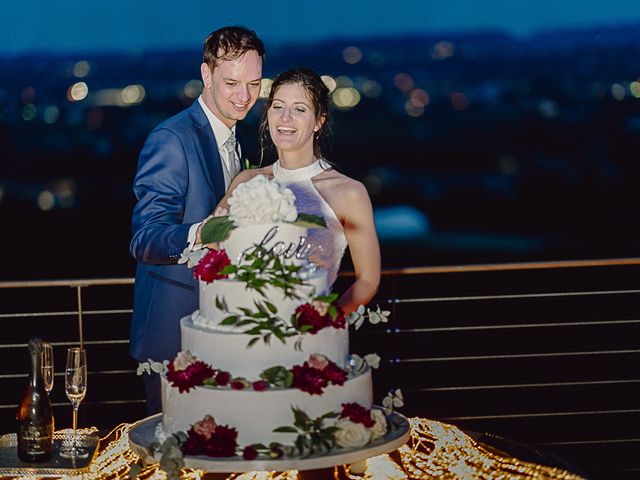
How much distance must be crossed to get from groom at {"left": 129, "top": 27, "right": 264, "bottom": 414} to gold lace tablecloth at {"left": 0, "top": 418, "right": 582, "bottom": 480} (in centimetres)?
46

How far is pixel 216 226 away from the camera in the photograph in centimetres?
276

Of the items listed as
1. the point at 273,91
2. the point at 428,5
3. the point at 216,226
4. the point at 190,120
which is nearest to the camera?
the point at 216,226

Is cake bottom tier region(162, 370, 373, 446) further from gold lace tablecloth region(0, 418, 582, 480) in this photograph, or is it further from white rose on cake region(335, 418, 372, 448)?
gold lace tablecloth region(0, 418, 582, 480)

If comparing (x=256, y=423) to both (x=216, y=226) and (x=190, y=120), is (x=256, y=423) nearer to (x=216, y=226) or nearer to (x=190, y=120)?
(x=216, y=226)

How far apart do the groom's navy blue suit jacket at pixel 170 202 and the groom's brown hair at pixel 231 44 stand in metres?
0.21

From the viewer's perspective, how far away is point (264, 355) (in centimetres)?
265

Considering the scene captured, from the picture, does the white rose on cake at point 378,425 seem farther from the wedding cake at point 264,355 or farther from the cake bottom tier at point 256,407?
the cake bottom tier at point 256,407

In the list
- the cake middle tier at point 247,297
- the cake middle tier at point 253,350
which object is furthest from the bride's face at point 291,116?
the cake middle tier at point 253,350

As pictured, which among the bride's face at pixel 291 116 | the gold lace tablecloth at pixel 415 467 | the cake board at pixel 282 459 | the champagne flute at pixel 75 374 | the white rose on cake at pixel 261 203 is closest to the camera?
the cake board at pixel 282 459

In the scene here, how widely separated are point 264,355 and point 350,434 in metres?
0.30

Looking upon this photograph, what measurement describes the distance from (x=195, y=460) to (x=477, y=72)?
24.4 ft

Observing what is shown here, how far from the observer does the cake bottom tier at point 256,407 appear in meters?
2.61

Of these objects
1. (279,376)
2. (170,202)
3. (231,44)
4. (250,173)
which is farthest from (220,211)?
(279,376)

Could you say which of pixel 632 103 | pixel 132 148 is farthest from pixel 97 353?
pixel 632 103
